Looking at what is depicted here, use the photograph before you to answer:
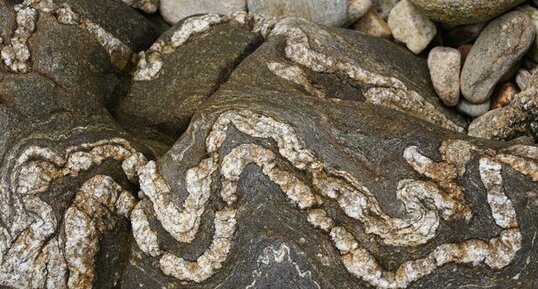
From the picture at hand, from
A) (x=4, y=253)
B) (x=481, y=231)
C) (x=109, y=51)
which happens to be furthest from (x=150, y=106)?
(x=481, y=231)

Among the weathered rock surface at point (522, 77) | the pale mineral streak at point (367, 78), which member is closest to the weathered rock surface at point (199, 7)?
the pale mineral streak at point (367, 78)

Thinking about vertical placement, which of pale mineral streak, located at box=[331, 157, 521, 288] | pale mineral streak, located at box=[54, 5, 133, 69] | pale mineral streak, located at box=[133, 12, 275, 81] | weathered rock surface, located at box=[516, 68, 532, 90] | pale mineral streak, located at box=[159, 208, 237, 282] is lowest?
pale mineral streak, located at box=[331, 157, 521, 288]

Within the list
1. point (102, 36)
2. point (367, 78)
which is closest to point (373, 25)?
point (367, 78)

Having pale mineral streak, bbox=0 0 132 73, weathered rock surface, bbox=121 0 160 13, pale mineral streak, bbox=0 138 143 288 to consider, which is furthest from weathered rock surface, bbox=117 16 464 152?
pale mineral streak, bbox=0 138 143 288

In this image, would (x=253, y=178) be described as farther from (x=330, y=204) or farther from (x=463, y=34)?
(x=463, y=34)

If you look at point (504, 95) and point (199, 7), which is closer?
point (504, 95)

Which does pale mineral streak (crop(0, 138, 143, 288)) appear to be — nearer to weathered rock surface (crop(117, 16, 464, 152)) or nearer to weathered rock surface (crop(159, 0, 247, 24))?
weathered rock surface (crop(117, 16, 464, 152))
